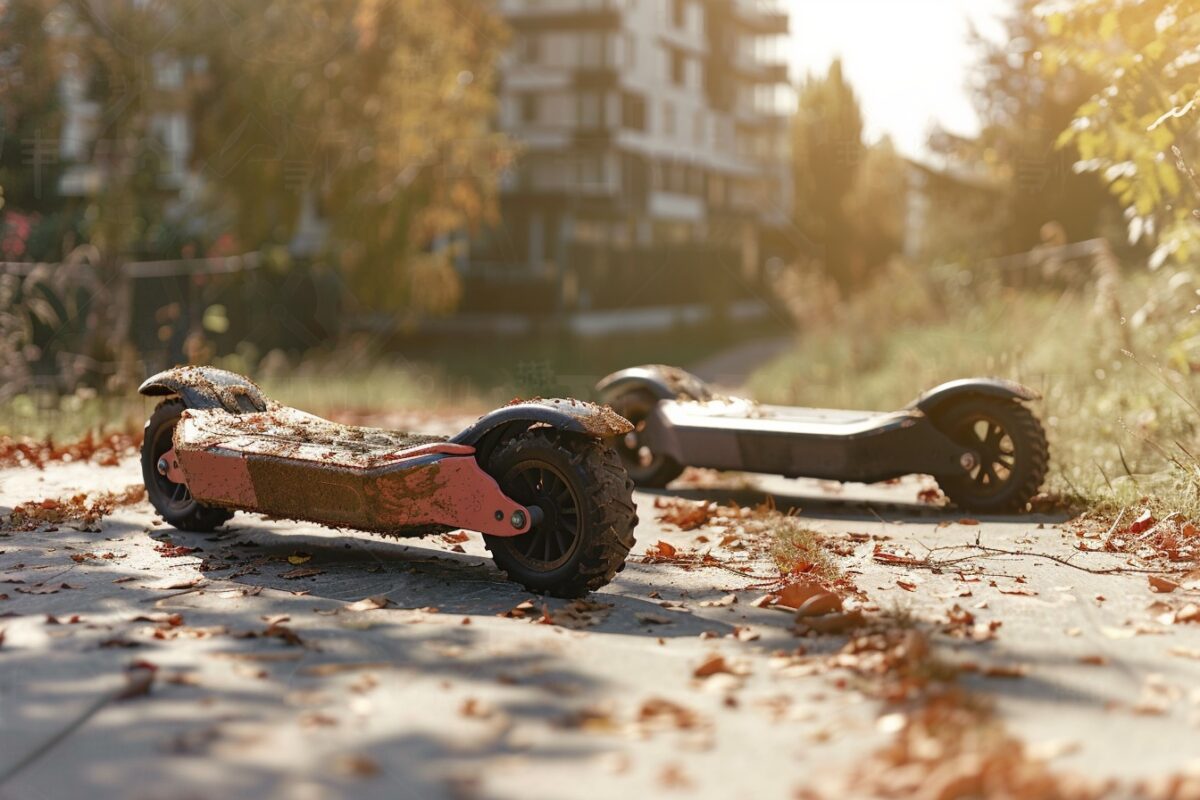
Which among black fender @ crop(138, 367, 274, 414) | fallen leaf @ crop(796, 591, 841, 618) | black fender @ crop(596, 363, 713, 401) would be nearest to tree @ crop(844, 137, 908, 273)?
black fender @ crop(596, 363, 713, 401)

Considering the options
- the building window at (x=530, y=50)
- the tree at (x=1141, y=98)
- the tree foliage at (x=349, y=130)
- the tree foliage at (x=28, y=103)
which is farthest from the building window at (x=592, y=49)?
the tree at (x=1141, y=98)

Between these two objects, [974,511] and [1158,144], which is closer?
[974,511]

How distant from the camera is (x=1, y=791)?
316 centimetres

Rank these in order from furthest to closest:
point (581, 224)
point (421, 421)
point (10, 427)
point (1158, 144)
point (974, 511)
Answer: point (581, 224) → point (421, 421) → point (10, 427) → point (1158, 144) → point (974, 511)

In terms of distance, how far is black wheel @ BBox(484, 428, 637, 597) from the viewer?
4.89 m

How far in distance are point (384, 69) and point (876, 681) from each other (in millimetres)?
16617

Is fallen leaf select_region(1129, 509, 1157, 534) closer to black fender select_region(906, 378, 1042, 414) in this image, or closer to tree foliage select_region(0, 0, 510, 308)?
black fender select_region(906, 378, 1042, 414)

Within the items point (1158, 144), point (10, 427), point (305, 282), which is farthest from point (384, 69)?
point (1158, 144)

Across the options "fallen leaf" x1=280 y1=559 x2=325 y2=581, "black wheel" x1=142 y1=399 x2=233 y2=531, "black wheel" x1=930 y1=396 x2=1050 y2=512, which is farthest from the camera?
"black wheel" x1=930 y1=396 x2=1050 y2=512

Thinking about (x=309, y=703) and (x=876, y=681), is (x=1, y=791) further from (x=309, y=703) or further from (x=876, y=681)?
(x=876, y=681)

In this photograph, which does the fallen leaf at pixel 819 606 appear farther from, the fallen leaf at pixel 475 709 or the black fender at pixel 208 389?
the black fender at pixel 208 389

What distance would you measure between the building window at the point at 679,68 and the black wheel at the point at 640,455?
41930mm

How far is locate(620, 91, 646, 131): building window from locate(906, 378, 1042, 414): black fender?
1478 inches

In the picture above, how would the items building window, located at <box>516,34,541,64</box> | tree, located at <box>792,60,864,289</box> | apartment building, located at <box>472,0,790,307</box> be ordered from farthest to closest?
tree, located at <box>792,60,864,289</box>, building window, located at <box>516,34,541,64</box>, apartment building, located at <box>472,0,790,307</box>
